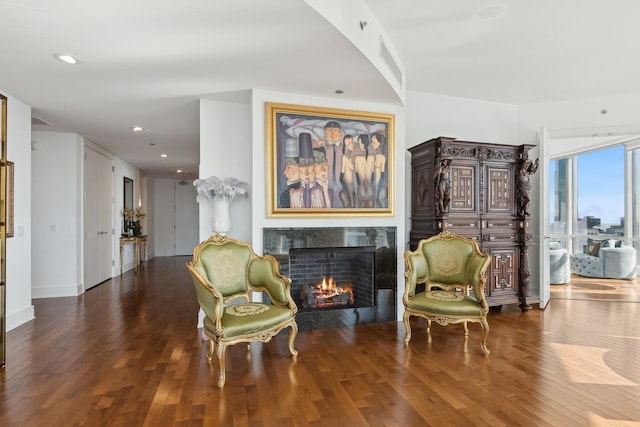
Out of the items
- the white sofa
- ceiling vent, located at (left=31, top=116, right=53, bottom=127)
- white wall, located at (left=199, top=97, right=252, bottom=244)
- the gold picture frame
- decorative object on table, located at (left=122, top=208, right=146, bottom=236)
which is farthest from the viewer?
decorative object on table, located at (left=122, top=208, right=146, bottom=236)

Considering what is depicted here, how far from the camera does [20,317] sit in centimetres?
393

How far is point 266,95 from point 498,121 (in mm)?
3623

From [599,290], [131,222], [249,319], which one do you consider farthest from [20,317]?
[599,290]

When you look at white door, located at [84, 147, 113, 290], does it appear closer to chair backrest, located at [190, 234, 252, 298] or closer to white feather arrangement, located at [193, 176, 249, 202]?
white feather arrangement, located at [193, 176, 249, 202]

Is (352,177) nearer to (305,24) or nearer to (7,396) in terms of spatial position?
(305,24)

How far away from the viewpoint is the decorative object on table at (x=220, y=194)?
3.70 m

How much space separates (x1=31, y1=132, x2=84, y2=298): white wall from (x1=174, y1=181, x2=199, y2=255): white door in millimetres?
5904

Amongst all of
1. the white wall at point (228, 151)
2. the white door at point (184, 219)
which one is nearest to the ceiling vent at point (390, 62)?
the white wall at point (228, 151)

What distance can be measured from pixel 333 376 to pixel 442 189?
248 cm

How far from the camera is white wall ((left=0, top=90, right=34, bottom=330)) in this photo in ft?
12.5

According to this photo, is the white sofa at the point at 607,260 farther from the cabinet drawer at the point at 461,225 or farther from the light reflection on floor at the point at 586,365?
the light reflection on floor at the point at 586,365

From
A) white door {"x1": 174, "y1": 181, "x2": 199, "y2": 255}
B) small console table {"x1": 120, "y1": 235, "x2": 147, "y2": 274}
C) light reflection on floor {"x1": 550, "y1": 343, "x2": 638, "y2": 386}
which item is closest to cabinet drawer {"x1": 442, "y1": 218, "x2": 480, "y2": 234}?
light reflection on floor {"x1": 550, "y1": 343, "x2": 638, "y2": 386}

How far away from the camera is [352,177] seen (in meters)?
3.95

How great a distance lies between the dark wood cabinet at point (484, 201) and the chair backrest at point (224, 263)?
2296 millimetres
